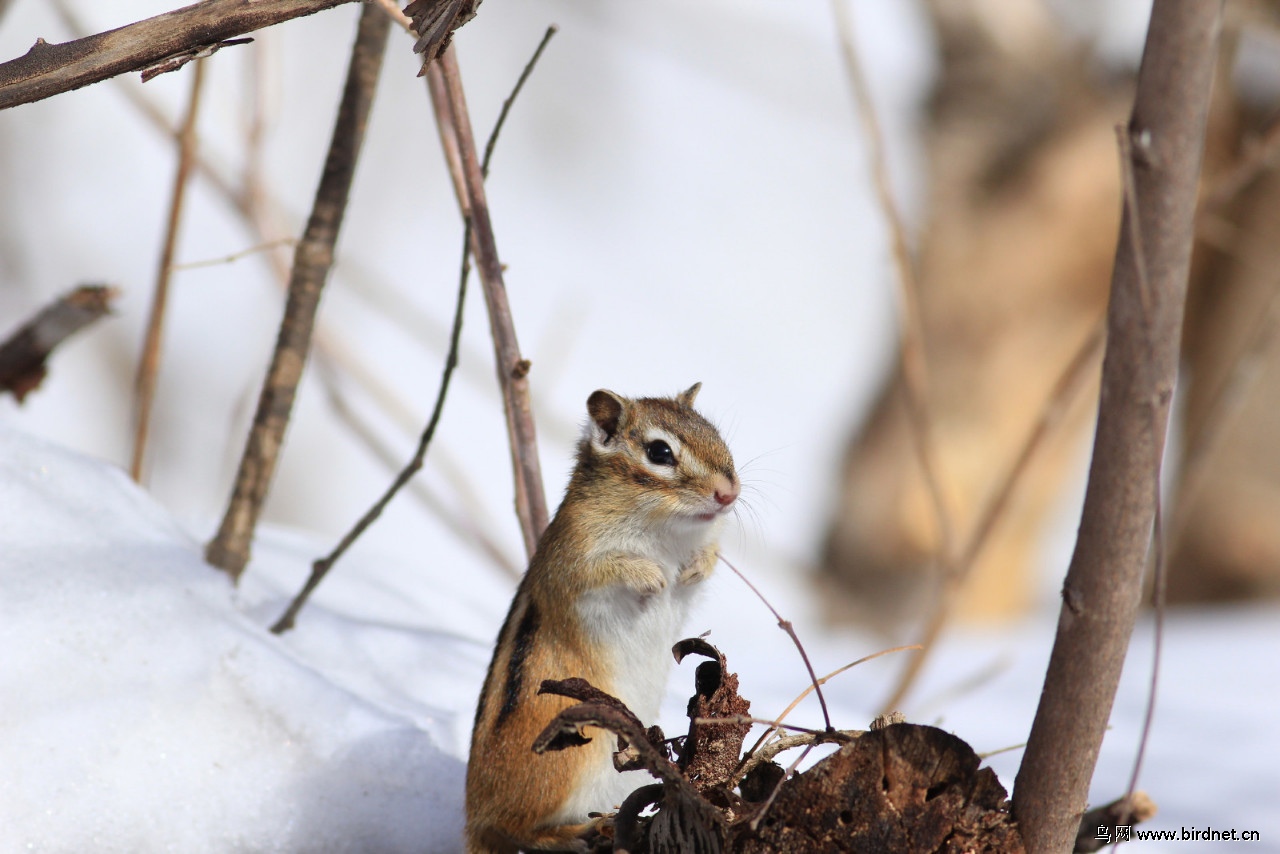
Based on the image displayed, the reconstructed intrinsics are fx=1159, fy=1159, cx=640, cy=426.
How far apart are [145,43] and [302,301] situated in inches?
22.4

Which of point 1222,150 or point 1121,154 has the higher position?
point 1222,150

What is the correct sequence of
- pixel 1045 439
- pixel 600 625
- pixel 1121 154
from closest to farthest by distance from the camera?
pixel 1121 154 → pixel 600 625 → pixel 1045 439

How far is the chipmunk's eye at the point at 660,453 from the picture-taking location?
4.58 ft

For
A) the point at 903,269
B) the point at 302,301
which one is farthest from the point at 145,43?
the point at 903,269

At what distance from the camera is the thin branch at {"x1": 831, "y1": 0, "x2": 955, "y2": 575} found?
1804 millimetres

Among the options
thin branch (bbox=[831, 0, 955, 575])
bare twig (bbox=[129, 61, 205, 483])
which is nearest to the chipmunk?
thin branch (bbox=[831, 0, 955, 575])

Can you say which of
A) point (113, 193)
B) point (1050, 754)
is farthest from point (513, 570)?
point (113, 193)

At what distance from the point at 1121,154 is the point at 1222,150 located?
4.19 metres

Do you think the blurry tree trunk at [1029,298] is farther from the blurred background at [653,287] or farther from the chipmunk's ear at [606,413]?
the chipmunk's ear at [606,413]

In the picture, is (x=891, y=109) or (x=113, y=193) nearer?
(x=113, y=193)

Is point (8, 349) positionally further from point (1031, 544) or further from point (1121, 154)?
point (1031, 544)

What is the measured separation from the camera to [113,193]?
508 cm

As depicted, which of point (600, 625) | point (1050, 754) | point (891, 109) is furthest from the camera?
point (891, 109)

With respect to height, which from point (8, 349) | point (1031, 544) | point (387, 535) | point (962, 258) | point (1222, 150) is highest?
point (1222, 150)
